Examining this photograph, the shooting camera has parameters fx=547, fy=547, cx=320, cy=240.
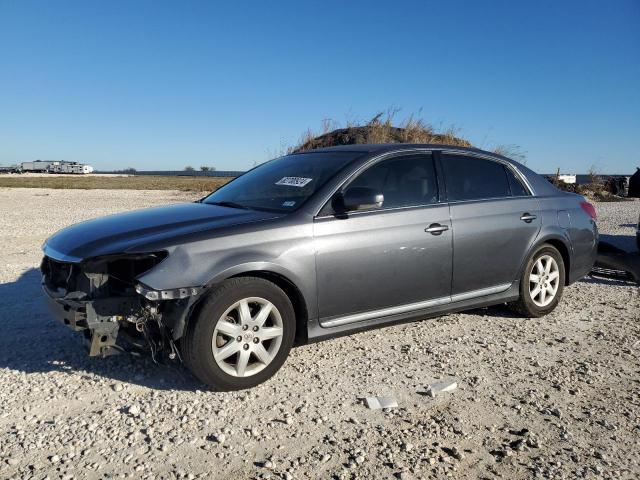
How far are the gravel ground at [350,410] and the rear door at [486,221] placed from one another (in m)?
0.56

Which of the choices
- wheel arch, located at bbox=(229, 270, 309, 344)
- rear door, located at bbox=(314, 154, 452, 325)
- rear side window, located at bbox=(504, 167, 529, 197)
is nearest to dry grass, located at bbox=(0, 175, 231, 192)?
rear side window, located at bbox=(504, 167, 529, 197)

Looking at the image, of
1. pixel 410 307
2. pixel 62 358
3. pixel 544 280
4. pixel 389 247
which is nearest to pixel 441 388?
pixel 410 307

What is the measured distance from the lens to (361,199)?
13.2 feet

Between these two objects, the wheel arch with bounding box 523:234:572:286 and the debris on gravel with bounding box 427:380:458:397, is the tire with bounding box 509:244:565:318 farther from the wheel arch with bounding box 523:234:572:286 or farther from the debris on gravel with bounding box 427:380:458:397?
the debris on gravel with bounding box 427:380:458:397

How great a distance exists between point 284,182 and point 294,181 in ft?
0.41

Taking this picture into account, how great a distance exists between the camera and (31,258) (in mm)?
8141

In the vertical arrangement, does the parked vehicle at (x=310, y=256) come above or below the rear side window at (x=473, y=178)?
below

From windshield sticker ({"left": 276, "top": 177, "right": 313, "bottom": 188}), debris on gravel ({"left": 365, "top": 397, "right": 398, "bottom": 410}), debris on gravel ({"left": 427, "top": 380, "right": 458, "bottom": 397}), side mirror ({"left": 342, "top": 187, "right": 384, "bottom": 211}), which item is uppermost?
windshield sticker ({"left": 276, "top": 177, "right": 313, "bottom": 188})

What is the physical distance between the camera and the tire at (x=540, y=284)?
17.2 feet

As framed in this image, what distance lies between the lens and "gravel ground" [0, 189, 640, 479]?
2.77 m

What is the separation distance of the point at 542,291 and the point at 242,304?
10.7ft

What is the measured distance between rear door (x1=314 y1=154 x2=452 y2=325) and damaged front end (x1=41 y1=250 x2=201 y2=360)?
103 cm

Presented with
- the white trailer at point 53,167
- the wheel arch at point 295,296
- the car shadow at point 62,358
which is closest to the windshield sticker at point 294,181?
the wheel arch at point 295,296

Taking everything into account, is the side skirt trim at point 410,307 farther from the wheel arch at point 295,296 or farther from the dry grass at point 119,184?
the dry grass at point 119,184
